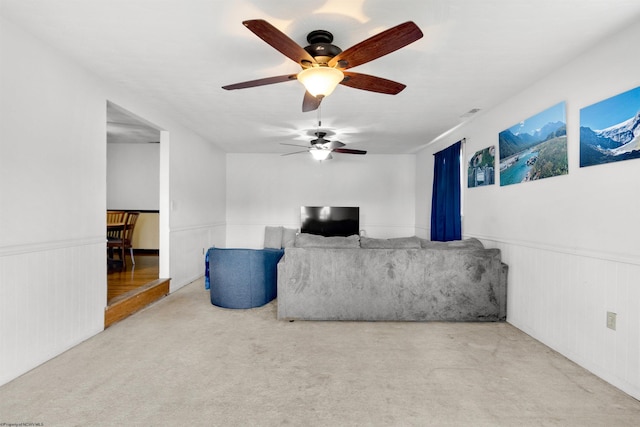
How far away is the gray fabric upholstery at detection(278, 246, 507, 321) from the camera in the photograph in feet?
11.3

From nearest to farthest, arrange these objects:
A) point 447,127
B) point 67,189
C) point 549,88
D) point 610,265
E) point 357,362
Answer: point 610,265, point 357,362, point 67,189, point 549,88, point 447,127

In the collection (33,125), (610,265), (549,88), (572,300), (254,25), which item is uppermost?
(549,88)

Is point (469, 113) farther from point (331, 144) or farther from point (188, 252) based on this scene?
point (188, 252)

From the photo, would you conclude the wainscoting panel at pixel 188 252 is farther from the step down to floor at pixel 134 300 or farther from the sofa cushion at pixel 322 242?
the sofa cushion at pixel 322 242

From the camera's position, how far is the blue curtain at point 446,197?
485 cm

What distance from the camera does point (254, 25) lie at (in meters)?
1.63

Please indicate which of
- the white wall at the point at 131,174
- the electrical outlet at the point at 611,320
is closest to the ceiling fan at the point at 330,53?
the electrical outlet at the point at 611,320

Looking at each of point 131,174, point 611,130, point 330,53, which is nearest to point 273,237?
point 131,174

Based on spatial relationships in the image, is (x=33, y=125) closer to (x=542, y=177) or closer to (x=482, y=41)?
(x=482, y=41)

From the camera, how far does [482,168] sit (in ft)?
13.6

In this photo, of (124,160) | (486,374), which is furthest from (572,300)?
(124,160)

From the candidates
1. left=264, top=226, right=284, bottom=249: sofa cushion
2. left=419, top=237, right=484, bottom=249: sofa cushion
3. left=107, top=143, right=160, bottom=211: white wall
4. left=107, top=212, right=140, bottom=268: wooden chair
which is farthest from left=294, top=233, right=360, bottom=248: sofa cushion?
left=107, top=143, right=160, bottom=211: white wall

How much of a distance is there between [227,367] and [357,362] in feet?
3.25

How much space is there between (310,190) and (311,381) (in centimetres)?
531
